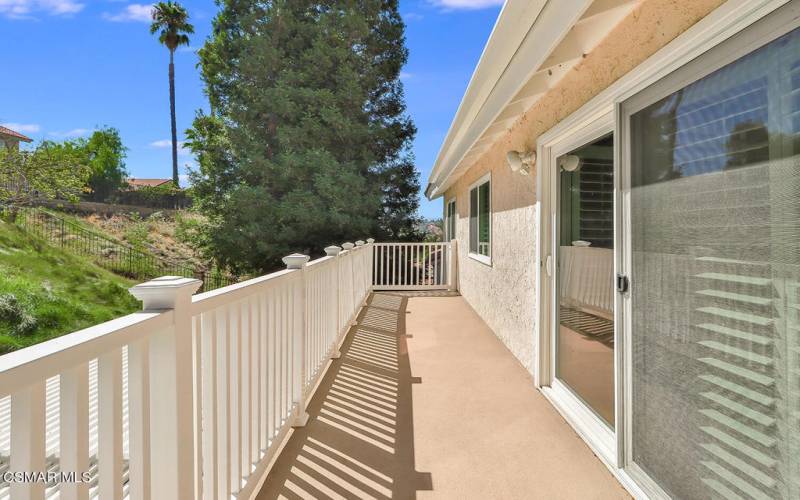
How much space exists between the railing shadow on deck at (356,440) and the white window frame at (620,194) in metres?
1.02

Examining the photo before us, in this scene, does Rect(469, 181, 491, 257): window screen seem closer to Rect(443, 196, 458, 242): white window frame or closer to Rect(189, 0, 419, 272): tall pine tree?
Rect(443, 196, 458, 242): white window frame

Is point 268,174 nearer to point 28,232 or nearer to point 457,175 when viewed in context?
point 457,175

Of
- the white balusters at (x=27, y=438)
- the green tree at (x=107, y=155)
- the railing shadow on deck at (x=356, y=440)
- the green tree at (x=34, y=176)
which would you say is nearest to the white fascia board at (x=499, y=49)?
the white balusters at (x=27, y=438)

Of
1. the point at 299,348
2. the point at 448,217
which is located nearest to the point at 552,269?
the point at 299,348

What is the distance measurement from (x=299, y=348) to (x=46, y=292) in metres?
10.6

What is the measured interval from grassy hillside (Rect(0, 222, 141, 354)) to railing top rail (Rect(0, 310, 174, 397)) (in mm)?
9074

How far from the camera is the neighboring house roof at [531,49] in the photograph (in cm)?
195

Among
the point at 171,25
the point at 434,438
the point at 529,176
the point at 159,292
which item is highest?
the point at 171,25

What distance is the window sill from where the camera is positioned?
18.8 feet

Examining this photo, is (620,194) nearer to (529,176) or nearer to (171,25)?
(529,176)

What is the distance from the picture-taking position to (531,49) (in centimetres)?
220

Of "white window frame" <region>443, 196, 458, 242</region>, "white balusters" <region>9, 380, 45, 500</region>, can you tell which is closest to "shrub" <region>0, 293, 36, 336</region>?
"white window frame" <region>443, 196, 458, 242</region>

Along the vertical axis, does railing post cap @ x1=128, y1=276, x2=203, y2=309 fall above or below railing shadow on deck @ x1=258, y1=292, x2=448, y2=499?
above

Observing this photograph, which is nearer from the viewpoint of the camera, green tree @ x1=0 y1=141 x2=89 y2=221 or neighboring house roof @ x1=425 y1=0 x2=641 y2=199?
neighboring house roof @ x1=425 y1=0 x2=641 y2=199
